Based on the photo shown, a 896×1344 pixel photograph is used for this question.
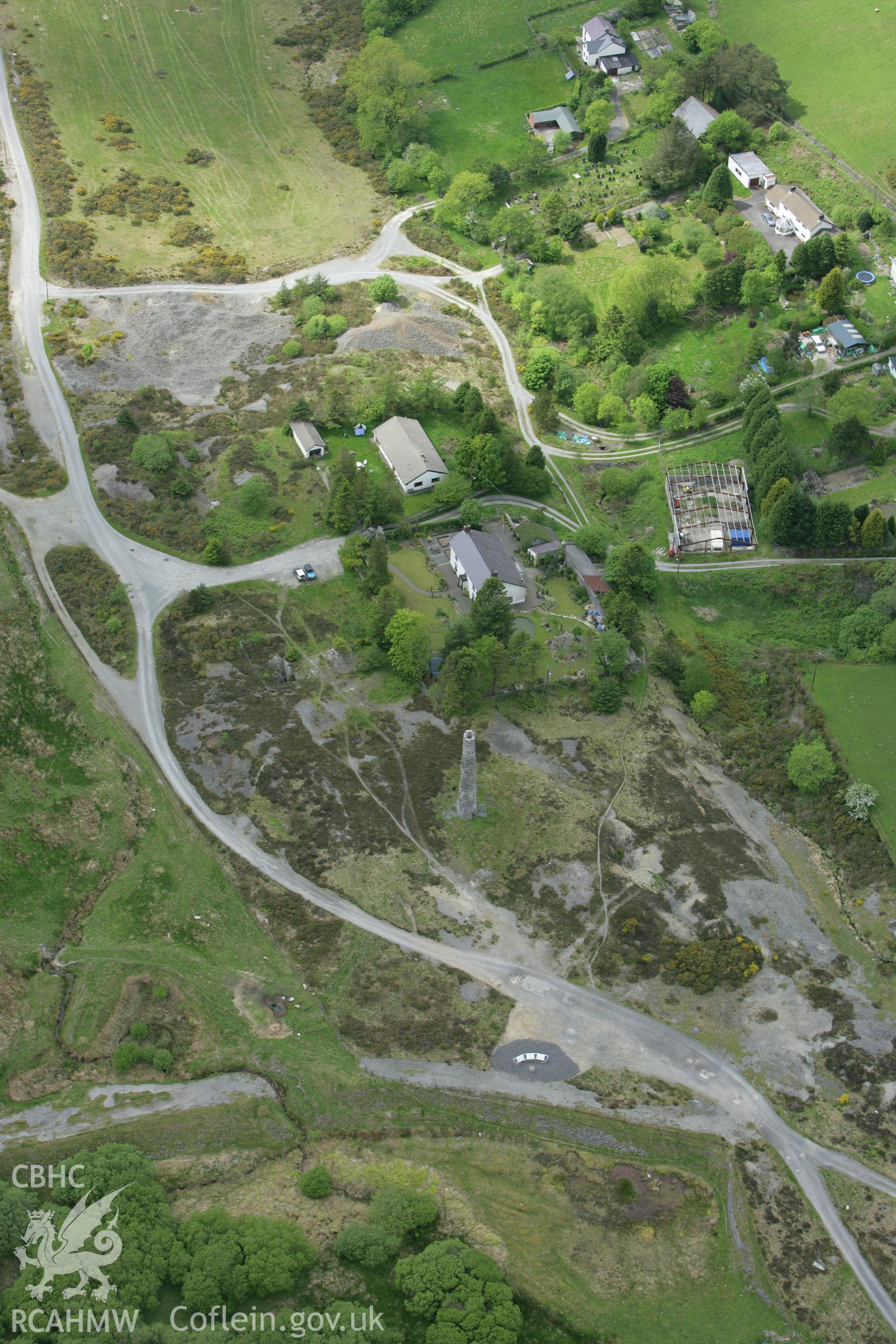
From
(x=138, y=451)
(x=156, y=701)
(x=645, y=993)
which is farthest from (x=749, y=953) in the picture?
(x=138, y=451)

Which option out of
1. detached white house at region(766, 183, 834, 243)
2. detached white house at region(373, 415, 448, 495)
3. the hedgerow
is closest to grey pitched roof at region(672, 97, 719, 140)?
detached white house at region(766, 183, 834, 243)

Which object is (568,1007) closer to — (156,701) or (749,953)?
(749,953)

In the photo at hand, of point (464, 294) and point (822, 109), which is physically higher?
point (822, 109)

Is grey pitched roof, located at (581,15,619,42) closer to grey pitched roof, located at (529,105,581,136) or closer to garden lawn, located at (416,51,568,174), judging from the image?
garden lawn, located at (416,51,568,174)

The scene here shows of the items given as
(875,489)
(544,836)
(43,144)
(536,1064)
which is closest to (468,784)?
(544,836)

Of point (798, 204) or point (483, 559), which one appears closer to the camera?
point (483, 559)

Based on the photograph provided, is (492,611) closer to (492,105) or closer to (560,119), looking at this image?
(560,119)

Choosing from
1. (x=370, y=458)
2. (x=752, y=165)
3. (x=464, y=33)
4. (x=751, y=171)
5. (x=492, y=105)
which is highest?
(x=464, y=33)
